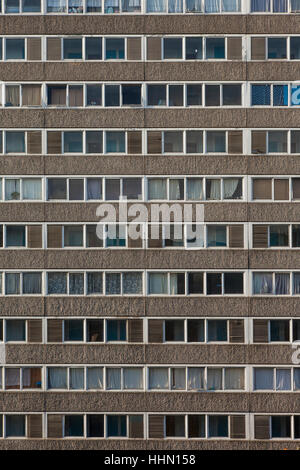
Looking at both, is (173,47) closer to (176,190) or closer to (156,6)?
(156,6)

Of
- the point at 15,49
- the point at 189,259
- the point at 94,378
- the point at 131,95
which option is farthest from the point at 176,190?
the point at 15,49

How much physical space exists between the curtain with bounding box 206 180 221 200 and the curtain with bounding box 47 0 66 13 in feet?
36.5

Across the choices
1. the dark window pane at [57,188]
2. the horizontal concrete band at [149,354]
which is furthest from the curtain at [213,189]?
the horizontal concrete band at [149,354]

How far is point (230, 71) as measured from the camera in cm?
2791

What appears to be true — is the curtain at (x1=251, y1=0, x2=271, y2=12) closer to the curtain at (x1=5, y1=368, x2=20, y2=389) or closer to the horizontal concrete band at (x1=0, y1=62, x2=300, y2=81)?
the horizontal concrete band at (x1=0, y1=62, x2=300, y2=81)

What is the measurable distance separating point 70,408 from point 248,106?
56.0 ft

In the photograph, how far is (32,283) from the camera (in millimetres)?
27953

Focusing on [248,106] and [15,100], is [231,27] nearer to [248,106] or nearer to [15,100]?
[248,106]

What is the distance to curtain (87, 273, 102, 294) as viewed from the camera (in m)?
28.0

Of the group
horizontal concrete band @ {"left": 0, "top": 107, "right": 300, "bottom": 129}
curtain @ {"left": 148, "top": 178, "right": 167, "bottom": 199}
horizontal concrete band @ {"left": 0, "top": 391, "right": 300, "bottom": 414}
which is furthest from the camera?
curtain @ {"left": 148, "top": 178, "right": 167, "bottom": 199}

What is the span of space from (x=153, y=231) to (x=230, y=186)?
172 inches

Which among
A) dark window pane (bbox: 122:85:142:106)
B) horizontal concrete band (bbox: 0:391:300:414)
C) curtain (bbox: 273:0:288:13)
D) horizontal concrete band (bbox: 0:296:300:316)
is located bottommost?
horizontal concrete band (bbox: 0:391:300:414)

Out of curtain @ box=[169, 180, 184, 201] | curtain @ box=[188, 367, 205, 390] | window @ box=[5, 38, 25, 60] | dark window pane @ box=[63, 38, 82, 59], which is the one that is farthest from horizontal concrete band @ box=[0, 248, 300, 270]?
window @ box=[5, 38, 25, 60]

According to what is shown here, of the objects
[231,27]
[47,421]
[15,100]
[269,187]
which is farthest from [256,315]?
[15,100]
